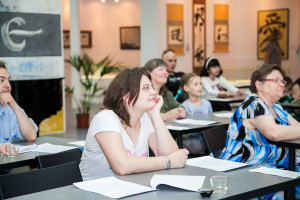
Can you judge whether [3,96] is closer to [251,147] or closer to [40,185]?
[40,185]

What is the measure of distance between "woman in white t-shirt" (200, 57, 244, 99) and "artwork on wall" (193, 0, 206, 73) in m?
3.14

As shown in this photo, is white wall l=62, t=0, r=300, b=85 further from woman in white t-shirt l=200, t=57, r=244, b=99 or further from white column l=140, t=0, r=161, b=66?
woman in white t-shirt l=200, t=57, r=244, b=99

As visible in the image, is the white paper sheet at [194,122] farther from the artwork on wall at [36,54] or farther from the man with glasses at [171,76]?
the artwork on wall at [36,54]

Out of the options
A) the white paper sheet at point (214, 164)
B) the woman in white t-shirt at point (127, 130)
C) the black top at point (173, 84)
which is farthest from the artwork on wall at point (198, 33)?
the white paper sheet at point (214, 164)

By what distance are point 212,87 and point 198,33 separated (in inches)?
144

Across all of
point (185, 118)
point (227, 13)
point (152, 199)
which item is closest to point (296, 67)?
point (227, 13)

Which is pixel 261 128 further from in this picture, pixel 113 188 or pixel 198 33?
pixel 198 33

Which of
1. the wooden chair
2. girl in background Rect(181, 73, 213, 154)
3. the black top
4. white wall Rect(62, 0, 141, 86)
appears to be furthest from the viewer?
white wall Rect(62, 0, 141, 86)

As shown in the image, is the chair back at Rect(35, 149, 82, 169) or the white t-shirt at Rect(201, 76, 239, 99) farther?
the white t-shirt at Rect(201, 76, 239, 99)

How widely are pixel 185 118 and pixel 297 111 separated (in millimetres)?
2208

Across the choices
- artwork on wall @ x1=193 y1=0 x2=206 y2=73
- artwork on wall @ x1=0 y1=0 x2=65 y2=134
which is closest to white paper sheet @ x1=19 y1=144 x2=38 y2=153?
artwork on wall @ x1=0 y1=0 x2=65 y2=134

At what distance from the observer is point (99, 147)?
3.04 m

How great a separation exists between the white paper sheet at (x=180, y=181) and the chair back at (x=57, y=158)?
828 mm

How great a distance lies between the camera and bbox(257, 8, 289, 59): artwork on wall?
1216cm
